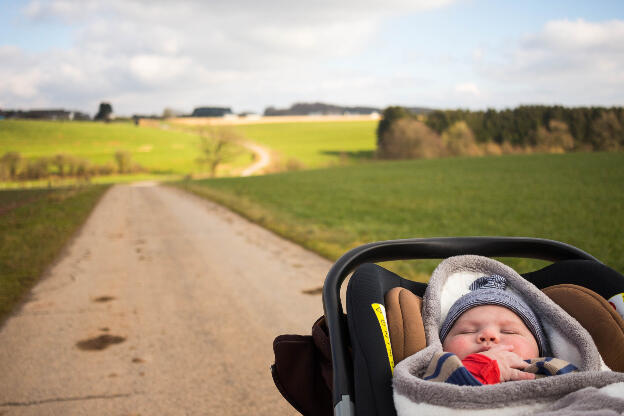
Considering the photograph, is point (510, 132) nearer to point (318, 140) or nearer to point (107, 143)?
point (318, 140)

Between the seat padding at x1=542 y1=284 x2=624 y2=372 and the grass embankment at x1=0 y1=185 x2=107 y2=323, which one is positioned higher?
the seat padding at x1=542 y1=284 x2=624 y2=372

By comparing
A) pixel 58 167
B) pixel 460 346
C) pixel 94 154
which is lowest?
pixel 58 167

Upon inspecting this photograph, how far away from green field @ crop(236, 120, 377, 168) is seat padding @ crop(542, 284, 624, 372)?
52836 mm

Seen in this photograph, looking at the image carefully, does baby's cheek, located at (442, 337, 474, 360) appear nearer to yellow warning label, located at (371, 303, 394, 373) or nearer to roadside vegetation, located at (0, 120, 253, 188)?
yellow warning label, located at (371, 303, 394, 373)

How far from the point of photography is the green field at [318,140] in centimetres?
6356

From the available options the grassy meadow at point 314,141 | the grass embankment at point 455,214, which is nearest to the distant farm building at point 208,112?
the grassy meadow at point 314,141

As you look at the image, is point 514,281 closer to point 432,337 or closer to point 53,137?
point 432,337

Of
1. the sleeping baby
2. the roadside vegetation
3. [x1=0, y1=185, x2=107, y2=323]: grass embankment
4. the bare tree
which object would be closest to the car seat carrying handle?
the sleeping baby

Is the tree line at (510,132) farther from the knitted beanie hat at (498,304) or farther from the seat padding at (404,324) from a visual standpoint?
the seat padding at (404,324)

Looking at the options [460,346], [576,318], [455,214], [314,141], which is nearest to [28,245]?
[460,346]

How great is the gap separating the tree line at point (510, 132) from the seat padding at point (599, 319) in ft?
183

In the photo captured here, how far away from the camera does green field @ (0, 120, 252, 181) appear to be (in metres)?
46.9

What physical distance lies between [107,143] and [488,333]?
225 feet

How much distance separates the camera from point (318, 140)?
80062 mm
